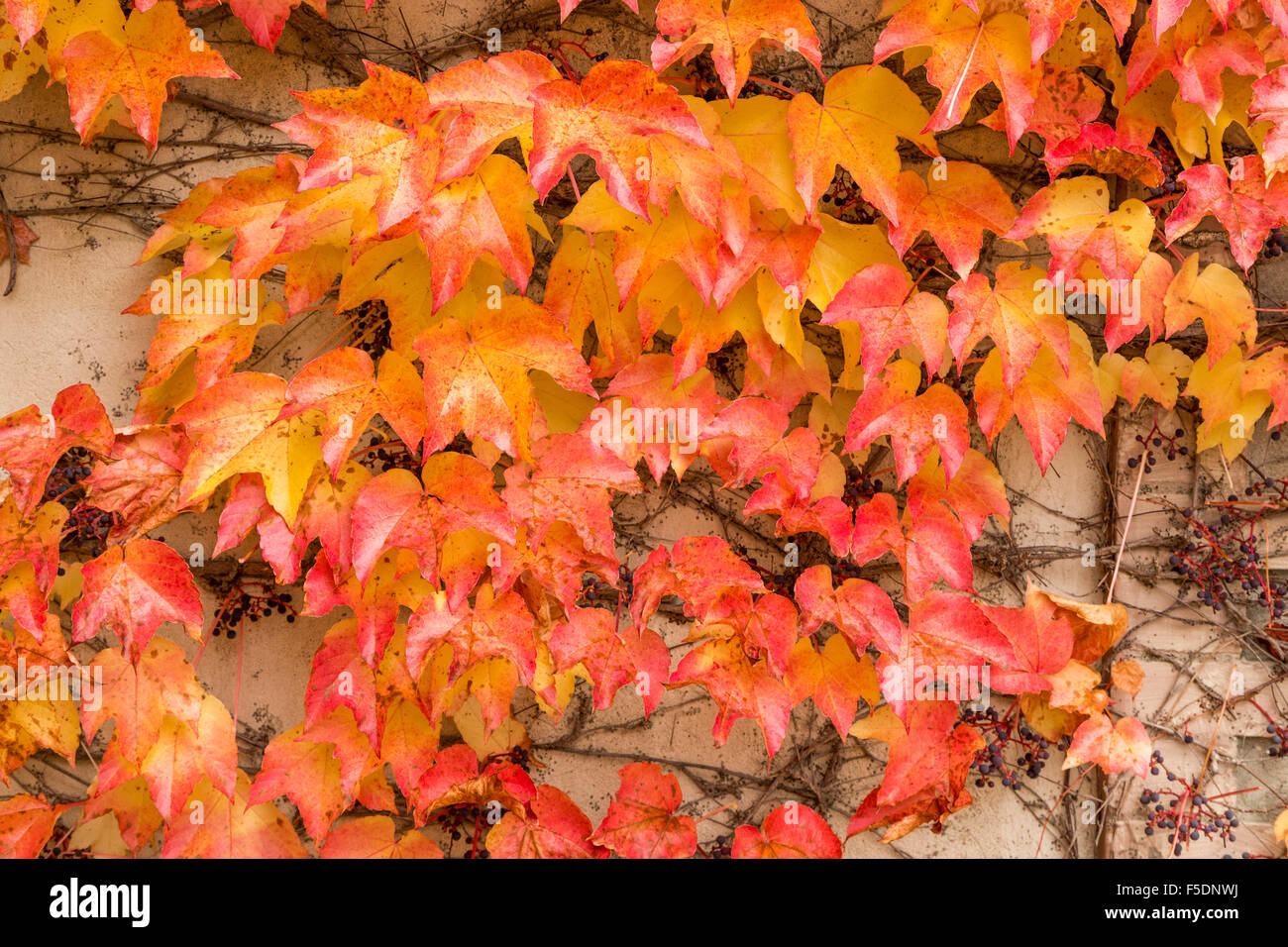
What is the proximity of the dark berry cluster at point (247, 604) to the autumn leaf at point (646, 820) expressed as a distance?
0.83m

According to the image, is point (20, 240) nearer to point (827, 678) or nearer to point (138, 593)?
point (138, 593)

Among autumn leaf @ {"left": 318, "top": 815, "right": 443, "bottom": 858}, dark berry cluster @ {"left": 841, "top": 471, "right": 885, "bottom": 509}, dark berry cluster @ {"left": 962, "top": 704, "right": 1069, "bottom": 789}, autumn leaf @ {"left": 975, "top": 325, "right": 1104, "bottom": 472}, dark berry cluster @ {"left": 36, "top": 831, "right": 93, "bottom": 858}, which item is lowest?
dark berry cluster @ {"left": 36, "top": 831, "right": 93, "bottom": 858}

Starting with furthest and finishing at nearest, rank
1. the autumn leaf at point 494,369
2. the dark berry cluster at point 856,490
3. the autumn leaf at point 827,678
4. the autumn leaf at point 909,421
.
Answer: the dark berry cluster at point 856,490, the autumn leaf at point 827,678, the autumn leaf at point 909,421, the autumn leaf at point 494,369

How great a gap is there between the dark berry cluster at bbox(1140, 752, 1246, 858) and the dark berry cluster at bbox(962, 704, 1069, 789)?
0.22 m

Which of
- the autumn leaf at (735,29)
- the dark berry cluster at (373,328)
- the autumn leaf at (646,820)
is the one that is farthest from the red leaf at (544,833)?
the autumn leaf at (735,29)

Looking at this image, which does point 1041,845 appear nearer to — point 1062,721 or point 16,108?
point 1062,721

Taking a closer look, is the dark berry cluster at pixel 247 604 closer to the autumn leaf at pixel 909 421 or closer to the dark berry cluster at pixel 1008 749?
the autumn leaf at pixel 909 421

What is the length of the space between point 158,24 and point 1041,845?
A: 2.53 meters

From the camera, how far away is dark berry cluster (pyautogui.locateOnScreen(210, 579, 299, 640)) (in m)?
1.94

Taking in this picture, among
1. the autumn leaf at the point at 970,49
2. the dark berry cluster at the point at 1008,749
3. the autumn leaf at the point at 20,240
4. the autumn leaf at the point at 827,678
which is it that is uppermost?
the autumn leaf at the point at 970,49

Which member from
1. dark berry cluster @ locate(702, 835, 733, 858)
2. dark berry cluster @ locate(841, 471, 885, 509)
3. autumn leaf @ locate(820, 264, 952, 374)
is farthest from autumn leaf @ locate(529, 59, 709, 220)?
dark berry cluster @ locate(702, 835, 733, 858)

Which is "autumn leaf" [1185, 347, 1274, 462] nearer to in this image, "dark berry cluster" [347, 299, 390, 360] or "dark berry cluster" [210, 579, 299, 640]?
"dark berry cluster" [347, 299, 390, 360]

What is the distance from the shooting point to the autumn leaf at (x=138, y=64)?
167 cm

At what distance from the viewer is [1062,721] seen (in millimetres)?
1913
